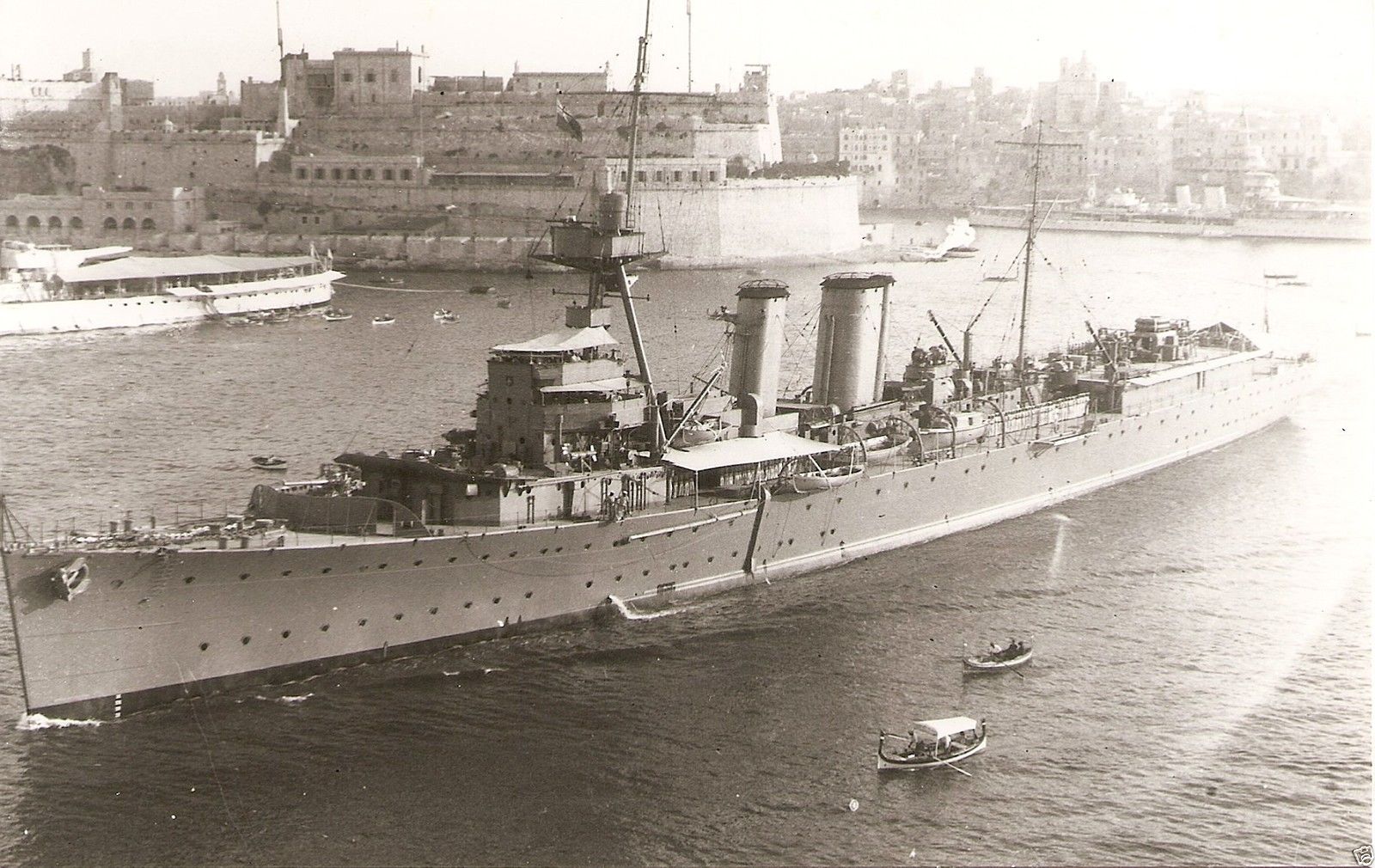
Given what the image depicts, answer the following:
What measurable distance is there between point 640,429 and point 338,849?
1122 cm

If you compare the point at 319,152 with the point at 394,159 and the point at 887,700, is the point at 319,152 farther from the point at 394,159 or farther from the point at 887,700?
the point at 887,700

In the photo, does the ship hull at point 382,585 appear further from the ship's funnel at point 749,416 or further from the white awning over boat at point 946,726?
the white awning over boat at point 946,726

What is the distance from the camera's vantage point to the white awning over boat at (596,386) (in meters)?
23.6

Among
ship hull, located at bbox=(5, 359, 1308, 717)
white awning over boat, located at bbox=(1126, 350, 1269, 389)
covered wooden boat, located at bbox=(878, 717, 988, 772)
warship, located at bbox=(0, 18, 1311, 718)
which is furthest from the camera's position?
white awning over boat, located at bbox=(1126, 350, 1269, 389)

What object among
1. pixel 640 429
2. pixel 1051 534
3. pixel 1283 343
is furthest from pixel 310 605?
pixel 1283 343

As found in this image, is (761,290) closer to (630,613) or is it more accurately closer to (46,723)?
(630,613)

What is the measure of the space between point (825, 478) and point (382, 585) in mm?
8926

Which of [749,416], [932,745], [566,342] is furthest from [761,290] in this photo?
[932,745]

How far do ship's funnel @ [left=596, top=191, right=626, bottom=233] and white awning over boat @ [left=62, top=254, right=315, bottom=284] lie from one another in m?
37.2

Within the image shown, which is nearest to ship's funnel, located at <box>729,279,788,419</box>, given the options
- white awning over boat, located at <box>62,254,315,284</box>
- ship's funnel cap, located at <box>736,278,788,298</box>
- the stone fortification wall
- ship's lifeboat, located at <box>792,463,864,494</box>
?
ship's funnel cap, located at <box>736,278,788,298</box>

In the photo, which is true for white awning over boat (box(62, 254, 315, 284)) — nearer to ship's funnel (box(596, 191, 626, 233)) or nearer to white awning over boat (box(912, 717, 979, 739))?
ship's funnel (box(596, 191, 626, 233))

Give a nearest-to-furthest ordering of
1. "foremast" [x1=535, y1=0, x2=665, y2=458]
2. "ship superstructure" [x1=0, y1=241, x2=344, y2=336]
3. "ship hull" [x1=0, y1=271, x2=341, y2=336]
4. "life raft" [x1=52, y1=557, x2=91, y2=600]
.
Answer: "life raft" [x1=52, y1=557, x2=91, y2=600] → "foremast" [x1=535, y1=0, x2=665, y2=458] → "ship hull" [x1=0, y1=271, x2=341, y2=336] → "ship superstructure" [x1=0, y1=241, x2=344, y2=336]

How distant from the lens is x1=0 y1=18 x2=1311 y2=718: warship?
1889 cm

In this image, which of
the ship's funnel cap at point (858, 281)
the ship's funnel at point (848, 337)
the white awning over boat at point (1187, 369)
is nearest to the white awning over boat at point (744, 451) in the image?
the ship's funnel at point (848, 337)
